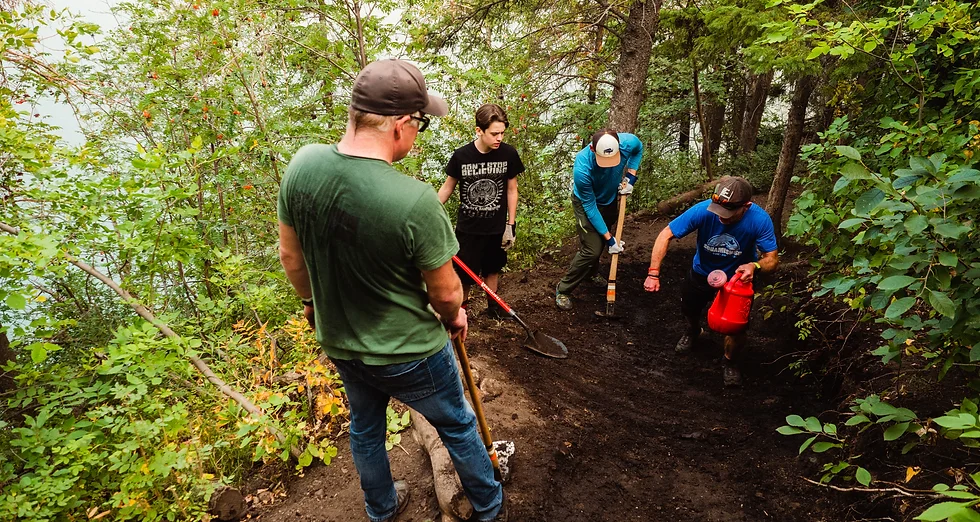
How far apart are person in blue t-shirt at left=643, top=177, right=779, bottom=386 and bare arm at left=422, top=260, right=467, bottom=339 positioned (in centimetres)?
271

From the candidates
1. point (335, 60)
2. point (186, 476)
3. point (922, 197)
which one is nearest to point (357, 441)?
point (186, 476)

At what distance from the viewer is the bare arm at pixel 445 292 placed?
5.87 ft

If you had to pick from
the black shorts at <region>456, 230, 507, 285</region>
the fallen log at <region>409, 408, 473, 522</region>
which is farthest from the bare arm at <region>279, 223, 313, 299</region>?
the black shorts at <region>456, 230, 507, 285</region>

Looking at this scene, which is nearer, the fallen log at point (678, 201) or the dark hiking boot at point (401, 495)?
the dark hiking boot at point (401, 495)

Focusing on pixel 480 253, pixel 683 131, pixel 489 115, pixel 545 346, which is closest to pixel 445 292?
pixel 489 115

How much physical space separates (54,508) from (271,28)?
14.7 ft

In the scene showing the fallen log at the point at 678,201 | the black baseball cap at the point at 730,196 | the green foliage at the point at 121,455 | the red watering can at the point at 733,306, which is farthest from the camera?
the fallen log at the point at 678,201

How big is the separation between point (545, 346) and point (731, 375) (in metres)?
1.69

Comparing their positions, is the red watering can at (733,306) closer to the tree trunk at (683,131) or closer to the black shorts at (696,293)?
the black shorts at (696,293)

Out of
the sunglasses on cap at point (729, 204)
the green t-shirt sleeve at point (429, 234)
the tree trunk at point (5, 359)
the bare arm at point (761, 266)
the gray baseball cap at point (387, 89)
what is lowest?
the tree trunk at point (5, 359)

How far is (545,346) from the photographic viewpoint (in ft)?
14.8

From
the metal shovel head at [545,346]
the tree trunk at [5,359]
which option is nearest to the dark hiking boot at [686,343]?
the metal shovel head at [545,346]

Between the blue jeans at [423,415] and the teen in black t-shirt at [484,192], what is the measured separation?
207cm

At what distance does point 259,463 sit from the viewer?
3.35 m
